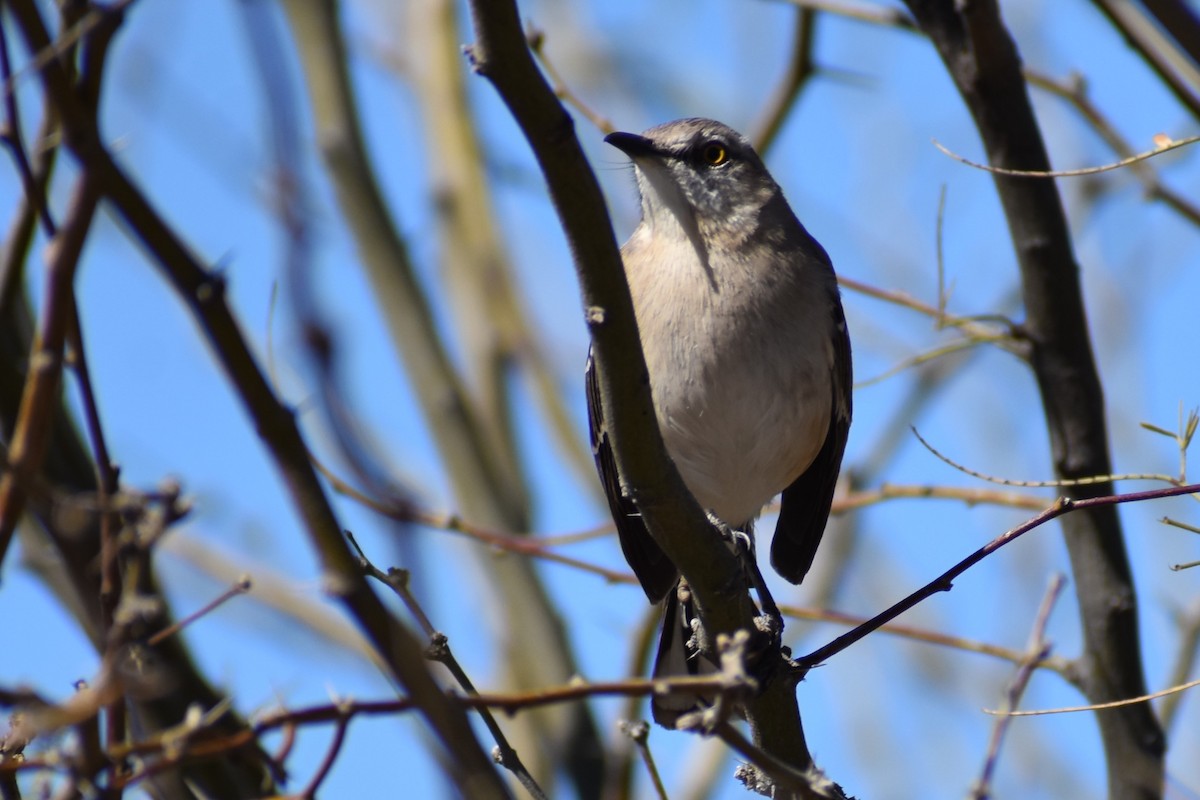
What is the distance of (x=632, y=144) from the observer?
188 inches

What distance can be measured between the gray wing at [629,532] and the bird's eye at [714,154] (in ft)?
3.49

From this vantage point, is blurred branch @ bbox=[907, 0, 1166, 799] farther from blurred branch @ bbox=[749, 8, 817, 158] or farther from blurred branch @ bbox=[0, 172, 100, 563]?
blurred branch @ bbox=[0, 172, 100, 563]

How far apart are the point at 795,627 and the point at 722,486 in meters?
2.35

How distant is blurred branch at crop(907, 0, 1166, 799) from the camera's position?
13.0ft

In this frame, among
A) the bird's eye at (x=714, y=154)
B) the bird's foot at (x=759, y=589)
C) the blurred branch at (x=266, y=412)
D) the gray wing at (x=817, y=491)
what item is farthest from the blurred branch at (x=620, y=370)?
the bird's eye at (x=714, y=154)

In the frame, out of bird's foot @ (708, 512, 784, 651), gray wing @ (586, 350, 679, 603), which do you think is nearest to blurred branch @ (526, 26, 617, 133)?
gray wing @ (586, 350, 679, 603)

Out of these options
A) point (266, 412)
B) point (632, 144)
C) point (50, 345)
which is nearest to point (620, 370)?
point (266, 412)

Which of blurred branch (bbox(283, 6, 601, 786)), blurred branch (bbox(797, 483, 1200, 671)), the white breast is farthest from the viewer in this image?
blurred branch (bbox(283, 6, 601, 786))

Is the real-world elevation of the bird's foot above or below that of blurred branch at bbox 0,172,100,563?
above

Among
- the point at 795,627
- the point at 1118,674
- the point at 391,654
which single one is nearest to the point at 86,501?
the point at 391,654

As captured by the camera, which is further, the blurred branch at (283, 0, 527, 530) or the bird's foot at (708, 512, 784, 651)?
the blurred branch at (283, 0, 527, 530)

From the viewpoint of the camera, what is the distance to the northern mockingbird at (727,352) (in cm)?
447

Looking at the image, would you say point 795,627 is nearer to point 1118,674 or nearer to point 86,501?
point 1118,674

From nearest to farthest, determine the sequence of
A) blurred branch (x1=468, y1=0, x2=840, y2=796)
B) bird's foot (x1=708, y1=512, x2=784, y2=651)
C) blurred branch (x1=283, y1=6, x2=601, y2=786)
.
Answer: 1. blurred branch (x1=468, y1=0, x2=840, y2=796)
2. bird's foot (x1=708, y1=512, x2=784, y2=651)
3. blurred branch (x1=283, y1=6, x2=601, y2=786)
